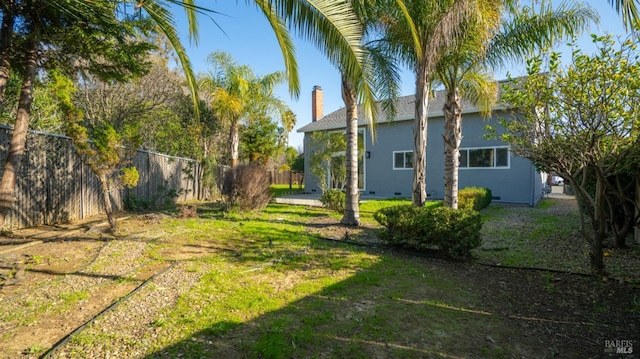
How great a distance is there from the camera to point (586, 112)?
157 inches

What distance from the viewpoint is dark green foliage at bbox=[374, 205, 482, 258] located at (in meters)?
5.48

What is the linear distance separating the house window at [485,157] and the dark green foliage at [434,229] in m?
10.4

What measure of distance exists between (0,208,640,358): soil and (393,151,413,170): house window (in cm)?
1156

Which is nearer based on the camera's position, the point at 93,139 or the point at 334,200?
the point at 93,139

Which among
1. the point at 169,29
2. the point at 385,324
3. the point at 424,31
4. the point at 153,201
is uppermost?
the point at 424,31

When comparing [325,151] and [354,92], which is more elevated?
[354,92]

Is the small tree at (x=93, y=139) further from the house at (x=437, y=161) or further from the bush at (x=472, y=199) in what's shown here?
the bush at (x=472, y=199)

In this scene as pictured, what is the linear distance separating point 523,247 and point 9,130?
1055cm

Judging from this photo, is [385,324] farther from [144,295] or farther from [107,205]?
[107,205]

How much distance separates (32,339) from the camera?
9.19 feet

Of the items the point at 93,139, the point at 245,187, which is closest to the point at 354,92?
the point at 245,187

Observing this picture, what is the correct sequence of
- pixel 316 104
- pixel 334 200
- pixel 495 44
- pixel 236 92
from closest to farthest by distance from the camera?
pixel 495 44 < pixel 334 200 < pixel 236 92 < pixel 316 104

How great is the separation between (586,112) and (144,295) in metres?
5.62

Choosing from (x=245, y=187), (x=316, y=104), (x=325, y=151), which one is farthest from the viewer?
(x=316, y=104)
